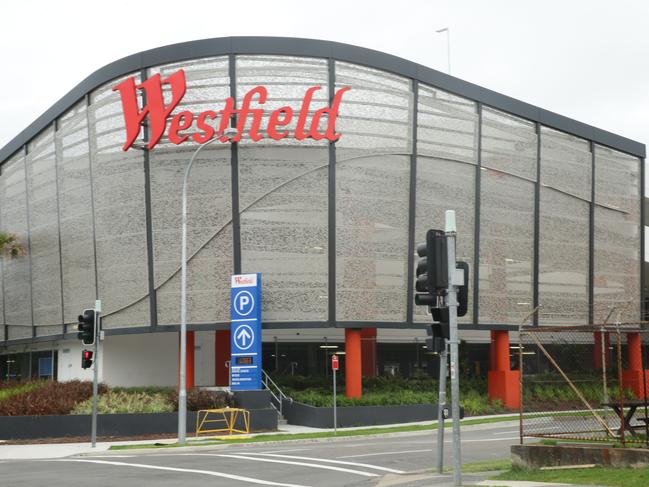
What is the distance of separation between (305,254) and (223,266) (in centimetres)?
363

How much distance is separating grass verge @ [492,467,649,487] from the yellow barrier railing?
1691 cm

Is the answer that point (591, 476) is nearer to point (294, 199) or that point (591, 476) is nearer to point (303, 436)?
point (303, 436)

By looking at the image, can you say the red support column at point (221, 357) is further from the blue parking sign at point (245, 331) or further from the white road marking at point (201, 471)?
the white road marking at point (201, 471)

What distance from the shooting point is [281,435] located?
30.8m

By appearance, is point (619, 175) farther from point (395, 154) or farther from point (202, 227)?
point (202, 227)

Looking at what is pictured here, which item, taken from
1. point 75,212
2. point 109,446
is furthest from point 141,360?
point 109,446

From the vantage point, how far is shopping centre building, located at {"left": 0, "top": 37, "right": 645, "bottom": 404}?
38562 millimetres

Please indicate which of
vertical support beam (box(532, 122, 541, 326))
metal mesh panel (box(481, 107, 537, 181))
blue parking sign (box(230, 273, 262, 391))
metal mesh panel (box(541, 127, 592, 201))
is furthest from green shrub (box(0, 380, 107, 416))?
metal mesh panel (box(541, 127, 592, 201))

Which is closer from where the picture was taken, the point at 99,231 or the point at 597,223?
the point at 99,231

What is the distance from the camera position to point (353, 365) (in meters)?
38.9

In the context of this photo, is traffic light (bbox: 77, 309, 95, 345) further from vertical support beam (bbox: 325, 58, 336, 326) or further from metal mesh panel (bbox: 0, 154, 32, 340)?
metal mesh panel (bbox: 0, 154, 32, 340)

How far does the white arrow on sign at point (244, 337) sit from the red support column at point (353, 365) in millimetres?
4483

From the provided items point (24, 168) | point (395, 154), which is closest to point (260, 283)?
point (395, 154)

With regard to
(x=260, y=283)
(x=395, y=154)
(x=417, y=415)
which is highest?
(x=395, y=154)
